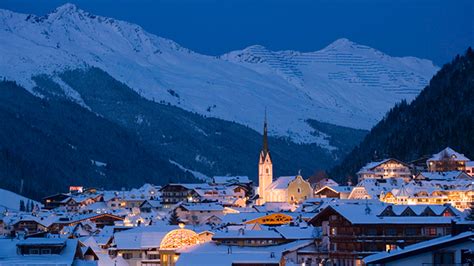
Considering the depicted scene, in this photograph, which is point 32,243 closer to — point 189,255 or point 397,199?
point 189,255

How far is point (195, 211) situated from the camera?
17662cm

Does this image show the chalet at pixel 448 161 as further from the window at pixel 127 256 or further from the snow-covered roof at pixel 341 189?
the window at pixel 127 256

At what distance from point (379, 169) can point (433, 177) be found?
26.2m

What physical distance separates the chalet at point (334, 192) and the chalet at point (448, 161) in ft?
44.1

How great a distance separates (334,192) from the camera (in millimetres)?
183625

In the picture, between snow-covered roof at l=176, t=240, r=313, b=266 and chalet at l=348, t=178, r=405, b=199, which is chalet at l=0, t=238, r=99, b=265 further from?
chalet at l=348, t=178, r=405, b=199

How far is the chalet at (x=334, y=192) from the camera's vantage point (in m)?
180

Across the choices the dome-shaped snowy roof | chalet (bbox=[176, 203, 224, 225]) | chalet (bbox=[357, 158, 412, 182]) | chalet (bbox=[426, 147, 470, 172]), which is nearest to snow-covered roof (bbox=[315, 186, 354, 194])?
chalet (bbox=[357, 158, 412, 182])

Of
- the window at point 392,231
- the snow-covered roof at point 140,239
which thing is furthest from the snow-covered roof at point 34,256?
the window at point 392,231

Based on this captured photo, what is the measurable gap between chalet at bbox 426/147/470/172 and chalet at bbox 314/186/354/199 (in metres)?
13.4

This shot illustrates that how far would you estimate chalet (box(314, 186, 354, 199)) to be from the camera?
180m

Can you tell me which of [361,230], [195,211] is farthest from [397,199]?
[361,230]

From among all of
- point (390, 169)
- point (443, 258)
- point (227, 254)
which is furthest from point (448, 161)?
point (443, 258)

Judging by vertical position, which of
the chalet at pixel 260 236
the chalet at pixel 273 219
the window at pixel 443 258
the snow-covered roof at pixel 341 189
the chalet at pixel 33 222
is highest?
the snow-covered roof at pixel 341 189
